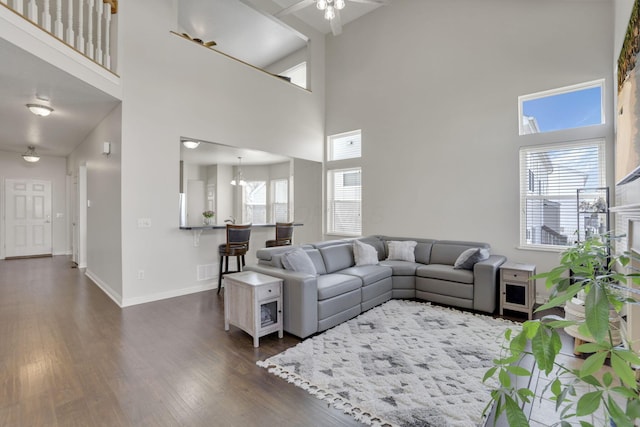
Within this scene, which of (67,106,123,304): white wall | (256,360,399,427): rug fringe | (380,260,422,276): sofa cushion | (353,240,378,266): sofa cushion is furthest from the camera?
(353,240,378,266): sofa cushion

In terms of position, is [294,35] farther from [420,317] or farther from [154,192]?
[420,317]

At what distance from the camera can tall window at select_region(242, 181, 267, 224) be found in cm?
582

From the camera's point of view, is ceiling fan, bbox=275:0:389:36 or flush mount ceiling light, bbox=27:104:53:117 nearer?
ceiling fan, bbox=275:0:389:36

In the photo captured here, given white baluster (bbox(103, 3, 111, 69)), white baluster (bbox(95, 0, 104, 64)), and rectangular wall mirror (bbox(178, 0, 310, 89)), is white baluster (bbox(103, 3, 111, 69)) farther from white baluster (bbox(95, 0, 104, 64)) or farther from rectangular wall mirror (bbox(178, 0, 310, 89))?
rectangular wall mirror (bbox(178, 0, 310, 89))

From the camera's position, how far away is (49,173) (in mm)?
8297

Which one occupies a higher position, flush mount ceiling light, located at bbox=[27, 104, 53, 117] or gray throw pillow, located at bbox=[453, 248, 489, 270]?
flush mount ceiling light, located at bbox=[27, 104, 53, 117]

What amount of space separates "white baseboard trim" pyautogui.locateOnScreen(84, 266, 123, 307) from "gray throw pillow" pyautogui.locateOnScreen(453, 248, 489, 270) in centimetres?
455

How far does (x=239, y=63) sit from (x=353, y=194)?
129 inches

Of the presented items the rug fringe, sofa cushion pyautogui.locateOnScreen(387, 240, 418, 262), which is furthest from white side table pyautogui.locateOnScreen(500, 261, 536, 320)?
the rug fringe

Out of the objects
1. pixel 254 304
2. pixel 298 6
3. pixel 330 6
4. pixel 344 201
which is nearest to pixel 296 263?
pixel 254 304

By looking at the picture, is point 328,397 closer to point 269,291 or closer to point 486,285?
point 269,291

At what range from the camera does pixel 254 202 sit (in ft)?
19.6

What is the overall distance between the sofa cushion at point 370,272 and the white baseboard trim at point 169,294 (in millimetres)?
2299

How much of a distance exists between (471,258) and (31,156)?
382 inches
